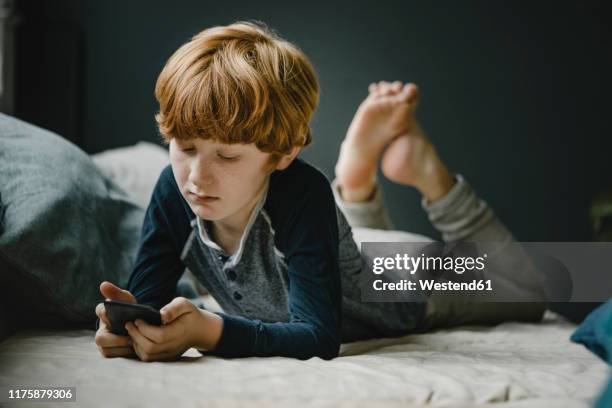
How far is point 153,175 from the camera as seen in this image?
1682 mm

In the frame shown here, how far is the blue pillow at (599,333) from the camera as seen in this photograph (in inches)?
29.0

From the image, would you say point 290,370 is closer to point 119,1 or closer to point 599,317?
point 599,317

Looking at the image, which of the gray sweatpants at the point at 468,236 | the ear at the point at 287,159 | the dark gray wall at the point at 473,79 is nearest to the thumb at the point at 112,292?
the ear at the point at 287,159

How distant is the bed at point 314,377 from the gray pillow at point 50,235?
53 mm

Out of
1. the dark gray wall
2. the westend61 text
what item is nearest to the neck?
the westend61 text

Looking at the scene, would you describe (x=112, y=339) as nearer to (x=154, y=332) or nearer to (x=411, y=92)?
(x=154, y=332)

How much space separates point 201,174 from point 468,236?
32.9 inches

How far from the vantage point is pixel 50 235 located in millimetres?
1061

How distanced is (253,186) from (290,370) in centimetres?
28

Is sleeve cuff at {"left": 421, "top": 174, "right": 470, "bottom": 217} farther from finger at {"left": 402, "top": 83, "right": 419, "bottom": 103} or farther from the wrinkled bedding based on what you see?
the wrinkled bedding

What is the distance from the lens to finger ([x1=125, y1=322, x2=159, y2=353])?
858 millimetres

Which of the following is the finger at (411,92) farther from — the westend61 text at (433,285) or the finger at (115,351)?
the finger at (115,351)

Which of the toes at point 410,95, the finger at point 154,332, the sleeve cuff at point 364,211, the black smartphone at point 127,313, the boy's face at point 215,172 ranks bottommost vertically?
the sleeve cuff at point 364,211

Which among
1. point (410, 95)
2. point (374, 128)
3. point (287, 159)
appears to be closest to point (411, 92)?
point (410, 95)
